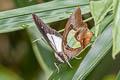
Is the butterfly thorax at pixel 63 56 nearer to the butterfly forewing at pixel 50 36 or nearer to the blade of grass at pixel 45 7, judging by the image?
the butterfly forewing at pixel 50 36

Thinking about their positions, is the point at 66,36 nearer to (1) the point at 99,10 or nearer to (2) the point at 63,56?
(2) the point at 63,56

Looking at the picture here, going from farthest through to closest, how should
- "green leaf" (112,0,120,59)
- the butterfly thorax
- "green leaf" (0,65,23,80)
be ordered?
"green leaf" (0,65,23,80), the butterfly thorax, "green leaf" (112,0,120,59)

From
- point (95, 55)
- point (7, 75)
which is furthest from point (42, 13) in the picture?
point (7, 75)

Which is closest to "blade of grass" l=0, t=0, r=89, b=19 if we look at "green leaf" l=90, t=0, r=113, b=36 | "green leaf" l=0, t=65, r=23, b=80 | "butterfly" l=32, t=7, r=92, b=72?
"butterfly" l=32, t=7, r=92, b=72

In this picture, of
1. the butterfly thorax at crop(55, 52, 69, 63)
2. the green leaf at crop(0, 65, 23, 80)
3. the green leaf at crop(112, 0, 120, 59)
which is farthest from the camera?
the green leaf at crop(0, 65, 23, 80)

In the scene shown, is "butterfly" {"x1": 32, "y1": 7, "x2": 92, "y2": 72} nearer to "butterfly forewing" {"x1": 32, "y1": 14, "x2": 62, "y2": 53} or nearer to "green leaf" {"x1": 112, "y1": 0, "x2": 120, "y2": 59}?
"butterfly forewing" {"x1": 32, "y1": 14, "x2": 62, "y2": 53}
